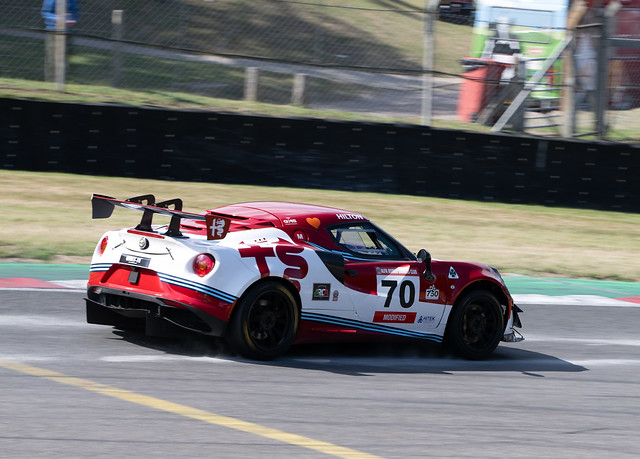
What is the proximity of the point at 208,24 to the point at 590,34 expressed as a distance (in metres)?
6.95

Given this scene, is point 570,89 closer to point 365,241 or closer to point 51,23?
point 51,23

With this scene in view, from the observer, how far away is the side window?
7570mm

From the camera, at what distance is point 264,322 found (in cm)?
705

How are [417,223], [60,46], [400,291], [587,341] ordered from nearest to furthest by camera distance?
[400,291] < [587,341] < [417,223] < [60,46]

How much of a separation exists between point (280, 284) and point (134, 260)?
1063 mm

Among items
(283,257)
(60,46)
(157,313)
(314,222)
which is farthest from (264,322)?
(60,46)

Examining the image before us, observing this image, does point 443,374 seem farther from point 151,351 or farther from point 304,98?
point 304,98

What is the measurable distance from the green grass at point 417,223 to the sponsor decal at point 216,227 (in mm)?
4972

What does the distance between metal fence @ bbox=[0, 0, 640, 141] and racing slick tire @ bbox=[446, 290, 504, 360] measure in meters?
8.69

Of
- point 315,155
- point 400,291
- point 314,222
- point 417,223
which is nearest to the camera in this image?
point 314,222

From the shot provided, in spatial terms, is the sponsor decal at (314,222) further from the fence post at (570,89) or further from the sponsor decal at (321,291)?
the fence post at (570,89)

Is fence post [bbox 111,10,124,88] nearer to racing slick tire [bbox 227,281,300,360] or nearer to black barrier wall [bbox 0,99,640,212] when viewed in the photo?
black barrier wall [bbox 0,99,640,212]

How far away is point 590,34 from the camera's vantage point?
1800 centimetres

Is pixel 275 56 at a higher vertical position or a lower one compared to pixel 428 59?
lower
